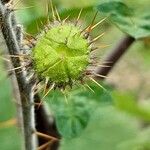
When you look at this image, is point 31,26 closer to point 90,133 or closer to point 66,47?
point 66,47

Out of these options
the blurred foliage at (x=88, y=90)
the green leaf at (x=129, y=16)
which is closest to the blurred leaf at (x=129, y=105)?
the blurred foliage at (x=88, y=90)

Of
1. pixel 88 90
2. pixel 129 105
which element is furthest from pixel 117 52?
pixel 129 105

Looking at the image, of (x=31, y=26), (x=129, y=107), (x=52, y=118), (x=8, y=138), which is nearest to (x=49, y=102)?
(x=52, y=118)

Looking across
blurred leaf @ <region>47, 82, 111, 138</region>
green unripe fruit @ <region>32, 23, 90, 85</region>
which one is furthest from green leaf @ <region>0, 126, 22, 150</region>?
green unripe fruit @ <region>32, 23, 90, 85</region>

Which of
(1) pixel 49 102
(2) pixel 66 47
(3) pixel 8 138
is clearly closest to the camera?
(2) pixel 66 47

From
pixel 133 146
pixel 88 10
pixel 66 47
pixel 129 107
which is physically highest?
pixel 88 10

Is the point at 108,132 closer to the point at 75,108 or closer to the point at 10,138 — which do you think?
the point at 10,138
